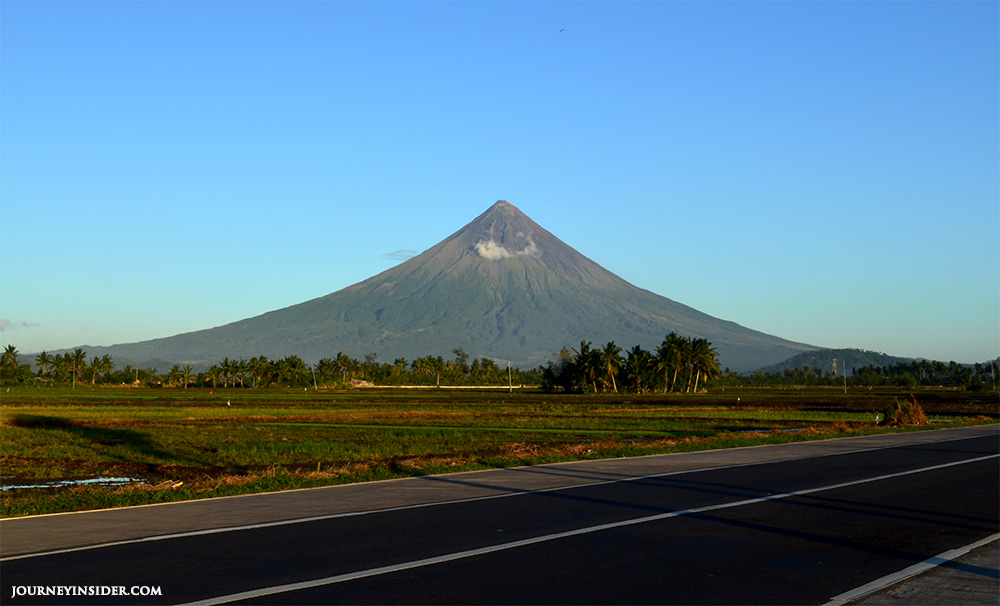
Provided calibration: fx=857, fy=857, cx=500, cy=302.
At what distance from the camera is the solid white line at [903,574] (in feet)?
28.2

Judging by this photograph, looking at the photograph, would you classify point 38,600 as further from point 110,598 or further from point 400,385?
point 400,385

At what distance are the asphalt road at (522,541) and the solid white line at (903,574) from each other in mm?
136

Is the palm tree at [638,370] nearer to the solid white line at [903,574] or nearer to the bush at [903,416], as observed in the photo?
the bush at [903,416]

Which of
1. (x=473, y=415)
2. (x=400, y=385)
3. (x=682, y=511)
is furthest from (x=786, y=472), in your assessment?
(x=400, y=385)

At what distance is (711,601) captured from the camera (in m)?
8.41

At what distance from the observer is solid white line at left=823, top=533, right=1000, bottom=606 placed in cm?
861

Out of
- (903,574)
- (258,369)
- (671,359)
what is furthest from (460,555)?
(258,369)

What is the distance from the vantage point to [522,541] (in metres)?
11.5

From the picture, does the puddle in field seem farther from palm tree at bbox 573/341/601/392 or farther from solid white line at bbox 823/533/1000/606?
palm tree at bbox 573/341/601/392

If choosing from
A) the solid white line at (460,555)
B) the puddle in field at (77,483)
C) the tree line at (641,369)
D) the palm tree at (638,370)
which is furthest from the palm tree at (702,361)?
the solid white line at (460,555)

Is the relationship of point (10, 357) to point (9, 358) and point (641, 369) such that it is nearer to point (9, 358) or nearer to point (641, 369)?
point (9, 358)

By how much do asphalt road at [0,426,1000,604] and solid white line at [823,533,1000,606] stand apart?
0.14 m

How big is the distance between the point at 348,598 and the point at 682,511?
744cm
